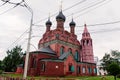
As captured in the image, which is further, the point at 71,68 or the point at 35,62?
the point at 35,62

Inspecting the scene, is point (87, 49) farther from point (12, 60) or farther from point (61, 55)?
point (12, 60)

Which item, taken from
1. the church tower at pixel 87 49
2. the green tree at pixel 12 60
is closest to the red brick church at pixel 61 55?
the church tower at pixel 87 49

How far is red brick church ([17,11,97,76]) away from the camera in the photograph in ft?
106

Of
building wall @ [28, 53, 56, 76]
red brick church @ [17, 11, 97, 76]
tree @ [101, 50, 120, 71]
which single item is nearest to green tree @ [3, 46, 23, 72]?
red brick church @ [17, 11, 97, 76]

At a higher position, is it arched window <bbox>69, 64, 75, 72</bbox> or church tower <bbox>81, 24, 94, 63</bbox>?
church tower <bbox>81, 24, 94, 63</bbox>

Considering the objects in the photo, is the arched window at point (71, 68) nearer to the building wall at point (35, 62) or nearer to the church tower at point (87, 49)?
the building wall at point (35, 62)

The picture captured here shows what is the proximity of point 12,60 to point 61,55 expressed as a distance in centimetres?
2012

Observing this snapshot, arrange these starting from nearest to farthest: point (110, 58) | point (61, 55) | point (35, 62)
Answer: point (35, 62), point (61, 55), point (110, 58)

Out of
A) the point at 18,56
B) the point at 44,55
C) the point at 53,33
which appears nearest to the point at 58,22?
the point at 53,33

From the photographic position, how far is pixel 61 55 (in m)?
37.4

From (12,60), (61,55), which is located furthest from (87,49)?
(12,60)

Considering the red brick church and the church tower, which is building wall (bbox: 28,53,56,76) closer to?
the red brick church

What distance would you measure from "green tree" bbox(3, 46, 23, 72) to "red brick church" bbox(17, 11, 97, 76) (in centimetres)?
955

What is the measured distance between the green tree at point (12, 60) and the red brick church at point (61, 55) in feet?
31.3
